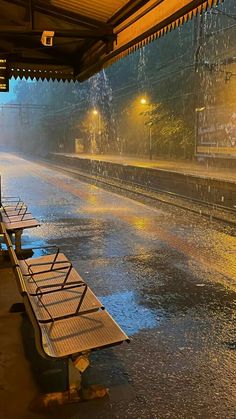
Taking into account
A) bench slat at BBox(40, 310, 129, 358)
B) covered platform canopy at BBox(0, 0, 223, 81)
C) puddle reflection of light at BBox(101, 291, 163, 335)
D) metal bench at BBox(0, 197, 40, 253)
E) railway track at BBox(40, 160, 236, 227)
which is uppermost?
covered platform canopy at BBox(0, 0, 223, 81)

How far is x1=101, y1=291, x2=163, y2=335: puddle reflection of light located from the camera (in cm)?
471

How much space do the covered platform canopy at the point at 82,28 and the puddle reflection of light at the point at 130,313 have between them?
3412 mm

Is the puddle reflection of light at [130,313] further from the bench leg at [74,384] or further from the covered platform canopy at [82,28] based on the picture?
the covered platform canopy at [82,28]

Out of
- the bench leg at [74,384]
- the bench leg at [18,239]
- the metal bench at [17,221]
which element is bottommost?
the bench leg at [74,384]

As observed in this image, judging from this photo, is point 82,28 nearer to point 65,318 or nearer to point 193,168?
point 65,318

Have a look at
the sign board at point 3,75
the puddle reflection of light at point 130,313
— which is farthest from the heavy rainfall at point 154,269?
the sign board at point 3,75

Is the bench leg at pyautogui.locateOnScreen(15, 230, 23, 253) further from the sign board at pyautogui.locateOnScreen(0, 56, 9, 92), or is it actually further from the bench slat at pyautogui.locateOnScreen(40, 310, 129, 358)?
the bench slat at pyautogui.locateOnScreen(40, 310, 129, 358)

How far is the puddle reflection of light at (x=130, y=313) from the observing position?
4.71 meters

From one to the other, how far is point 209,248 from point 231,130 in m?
15.0

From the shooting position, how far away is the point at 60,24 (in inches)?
285

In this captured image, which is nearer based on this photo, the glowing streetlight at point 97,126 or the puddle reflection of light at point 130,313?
the puddle reflection of light at point 130,313

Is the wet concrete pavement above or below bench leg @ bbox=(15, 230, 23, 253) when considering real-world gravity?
below

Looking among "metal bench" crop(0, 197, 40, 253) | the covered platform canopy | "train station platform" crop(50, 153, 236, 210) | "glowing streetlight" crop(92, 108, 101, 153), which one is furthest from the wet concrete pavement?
"glowing streetlight" crop(92, 108, 101, 153)

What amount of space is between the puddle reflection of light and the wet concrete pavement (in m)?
0.01
